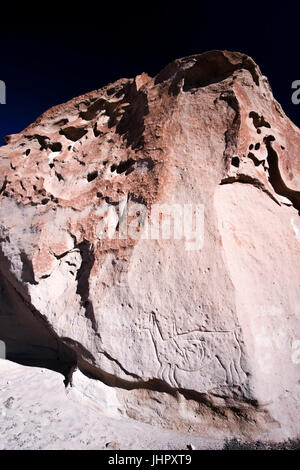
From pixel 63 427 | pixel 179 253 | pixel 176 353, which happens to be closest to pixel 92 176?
pixel 179 253

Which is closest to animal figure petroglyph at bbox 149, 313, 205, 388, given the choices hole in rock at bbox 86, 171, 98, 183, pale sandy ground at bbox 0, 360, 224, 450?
pale sandy ground at bbox 0, 360, 224, 450

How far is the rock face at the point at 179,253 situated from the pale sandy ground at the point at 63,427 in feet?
0.53

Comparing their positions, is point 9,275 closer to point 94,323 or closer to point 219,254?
point 94,323

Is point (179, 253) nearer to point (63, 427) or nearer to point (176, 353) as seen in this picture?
point (176, 353)

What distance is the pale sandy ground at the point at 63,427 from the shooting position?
8.37ft

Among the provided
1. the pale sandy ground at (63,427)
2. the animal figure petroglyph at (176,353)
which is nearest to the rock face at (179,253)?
the animal figure petroglyph at (176,353)

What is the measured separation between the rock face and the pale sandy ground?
16 cm

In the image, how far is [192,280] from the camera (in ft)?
9.55

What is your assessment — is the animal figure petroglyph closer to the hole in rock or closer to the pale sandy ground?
the pale sandy ground

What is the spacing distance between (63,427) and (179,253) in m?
2.27

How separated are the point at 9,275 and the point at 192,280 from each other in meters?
3.01

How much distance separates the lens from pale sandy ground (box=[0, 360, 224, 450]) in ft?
8.37

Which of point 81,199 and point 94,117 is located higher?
point 94,117
